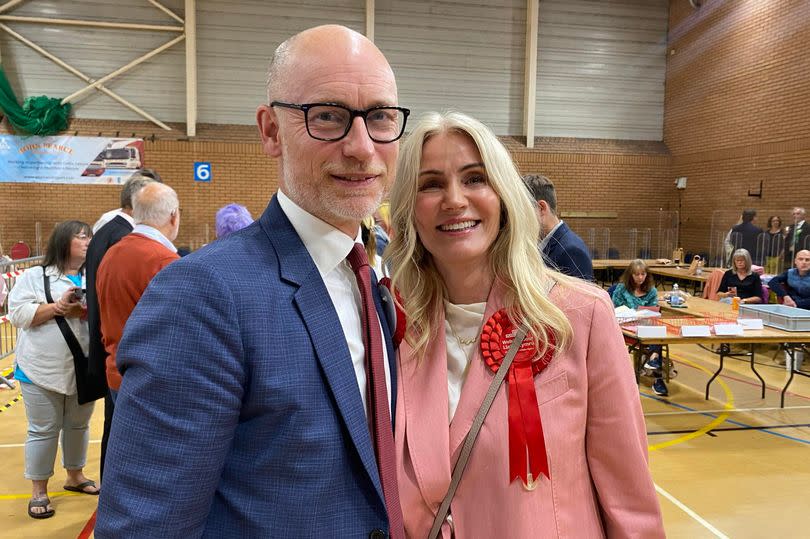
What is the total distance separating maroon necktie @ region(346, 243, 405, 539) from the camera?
1214 mm

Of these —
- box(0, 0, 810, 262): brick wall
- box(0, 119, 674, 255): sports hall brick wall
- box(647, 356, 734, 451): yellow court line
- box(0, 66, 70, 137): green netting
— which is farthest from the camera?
box(0, 119, 674, 255): sports hall brick wall

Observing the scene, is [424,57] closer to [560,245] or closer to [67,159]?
[67,159]

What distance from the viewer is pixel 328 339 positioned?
1.16 metres

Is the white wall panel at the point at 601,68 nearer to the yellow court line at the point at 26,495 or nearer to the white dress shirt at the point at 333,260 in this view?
the yellow court line at the point at 26,495

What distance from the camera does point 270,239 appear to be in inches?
49.1

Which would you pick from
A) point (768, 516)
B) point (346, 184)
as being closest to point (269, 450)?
point (346, 184)

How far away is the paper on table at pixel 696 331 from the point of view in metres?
5.42

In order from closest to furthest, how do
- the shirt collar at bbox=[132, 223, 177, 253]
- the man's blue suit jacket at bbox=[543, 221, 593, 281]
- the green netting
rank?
1. the shirt collar at bbox=[132, 223, 177, 253]
2. the man's blue suit jacket at bbox=[543, 221, 593, 281]
3. the green netting

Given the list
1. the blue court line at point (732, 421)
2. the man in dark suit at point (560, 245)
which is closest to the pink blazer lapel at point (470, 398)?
the man in dark suit at point (560, 245)

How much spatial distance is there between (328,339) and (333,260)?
21 cm

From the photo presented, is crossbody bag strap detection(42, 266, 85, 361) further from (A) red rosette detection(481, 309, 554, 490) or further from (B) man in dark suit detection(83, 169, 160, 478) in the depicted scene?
(A) red rosette detection(481, 309, 554, 490)

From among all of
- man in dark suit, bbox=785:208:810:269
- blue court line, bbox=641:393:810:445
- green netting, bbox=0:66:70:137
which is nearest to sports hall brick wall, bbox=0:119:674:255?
green netting, bbox=0:66:70:137

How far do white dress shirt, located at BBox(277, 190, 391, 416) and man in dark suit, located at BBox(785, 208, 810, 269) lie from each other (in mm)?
11304

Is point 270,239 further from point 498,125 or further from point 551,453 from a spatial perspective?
point 498,125
